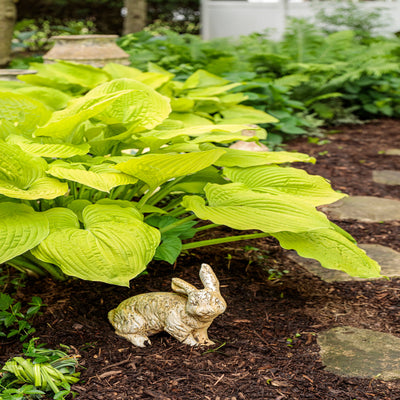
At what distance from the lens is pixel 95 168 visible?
216cm

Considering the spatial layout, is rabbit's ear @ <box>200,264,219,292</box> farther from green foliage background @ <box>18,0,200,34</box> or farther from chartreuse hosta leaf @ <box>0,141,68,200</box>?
green foliage background @ <box>18,0,200,34</box>

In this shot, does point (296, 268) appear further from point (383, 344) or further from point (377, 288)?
point (383, 344)

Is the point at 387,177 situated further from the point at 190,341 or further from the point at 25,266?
the point at 25,266

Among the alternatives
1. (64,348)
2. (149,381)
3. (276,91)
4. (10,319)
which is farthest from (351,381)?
(276,91)

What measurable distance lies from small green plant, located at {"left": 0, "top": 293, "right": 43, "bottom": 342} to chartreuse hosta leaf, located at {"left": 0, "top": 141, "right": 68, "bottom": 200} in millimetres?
463

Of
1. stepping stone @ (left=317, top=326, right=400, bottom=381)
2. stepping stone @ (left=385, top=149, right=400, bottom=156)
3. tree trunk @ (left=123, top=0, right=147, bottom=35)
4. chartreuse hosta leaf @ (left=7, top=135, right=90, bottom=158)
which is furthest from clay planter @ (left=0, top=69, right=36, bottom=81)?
tree trunk @ (left=123, top=0, right=147, bottom=35)

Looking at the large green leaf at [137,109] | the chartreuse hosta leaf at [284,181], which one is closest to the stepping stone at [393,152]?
the chartreuse hosta leaf at [284,181]

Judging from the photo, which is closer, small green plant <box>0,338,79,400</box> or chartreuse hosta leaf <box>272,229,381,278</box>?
small green plant <box>0,338,79,400</box>

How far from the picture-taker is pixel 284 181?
2465 mm

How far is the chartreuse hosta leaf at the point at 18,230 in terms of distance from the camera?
68.8 inches

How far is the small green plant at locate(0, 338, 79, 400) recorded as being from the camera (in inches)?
62.6

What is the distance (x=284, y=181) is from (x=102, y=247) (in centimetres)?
104

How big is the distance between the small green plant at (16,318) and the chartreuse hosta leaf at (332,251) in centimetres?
104

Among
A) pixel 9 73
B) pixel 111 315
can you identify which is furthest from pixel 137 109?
pixel 9 73
